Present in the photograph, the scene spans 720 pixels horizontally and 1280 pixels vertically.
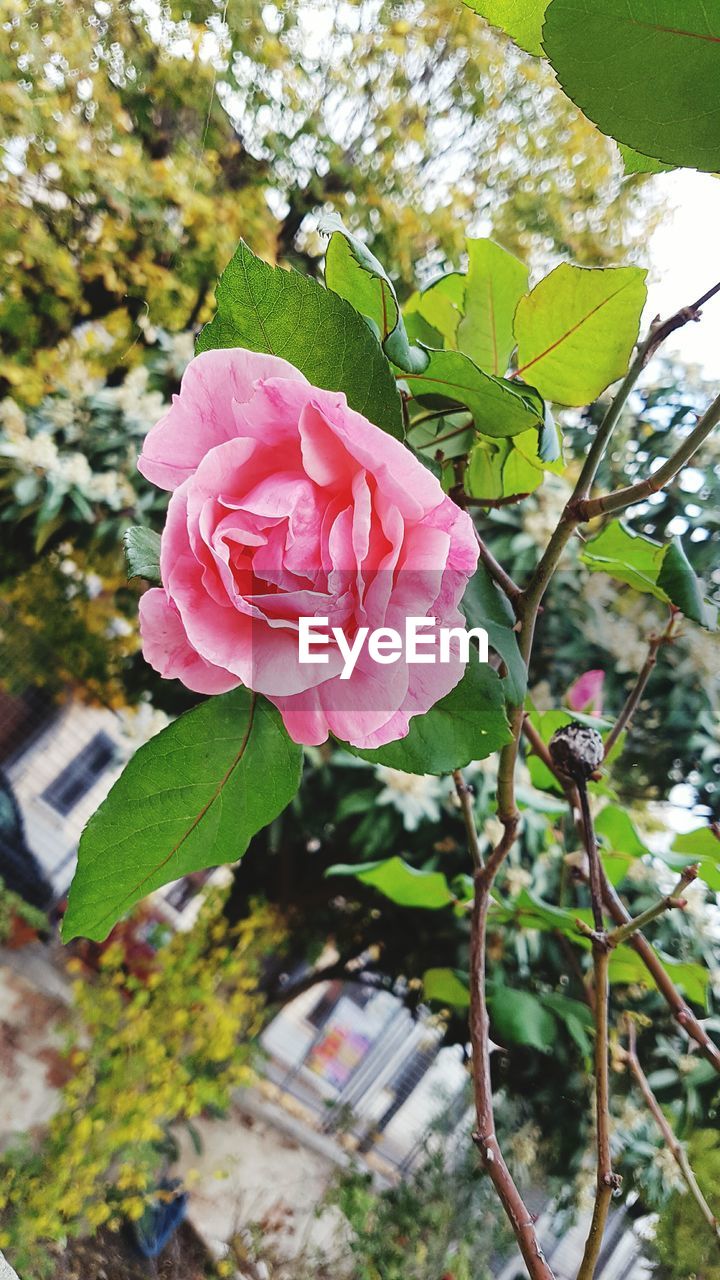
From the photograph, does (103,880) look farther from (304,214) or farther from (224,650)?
(304,214)

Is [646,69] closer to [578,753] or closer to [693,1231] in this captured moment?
[578,753]

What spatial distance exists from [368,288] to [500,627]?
0.06 metres

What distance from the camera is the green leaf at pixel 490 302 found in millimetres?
145

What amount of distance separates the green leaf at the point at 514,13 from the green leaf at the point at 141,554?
0.09 m

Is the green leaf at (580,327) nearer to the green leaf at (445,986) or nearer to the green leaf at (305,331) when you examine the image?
the green leaf at (305,331)

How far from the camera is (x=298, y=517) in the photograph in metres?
0.09

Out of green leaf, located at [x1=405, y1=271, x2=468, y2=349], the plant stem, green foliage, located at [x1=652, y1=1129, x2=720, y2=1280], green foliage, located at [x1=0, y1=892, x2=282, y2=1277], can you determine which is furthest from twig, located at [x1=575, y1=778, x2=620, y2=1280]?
green foliage, located at [x1=0, y1=892, x2=282, y2=1277]

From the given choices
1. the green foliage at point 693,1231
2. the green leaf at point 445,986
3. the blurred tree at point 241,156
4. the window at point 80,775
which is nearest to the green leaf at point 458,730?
the green leaf at point 445,986

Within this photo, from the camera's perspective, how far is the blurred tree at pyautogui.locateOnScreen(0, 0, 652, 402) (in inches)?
26.4

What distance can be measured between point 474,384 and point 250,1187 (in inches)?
38.0

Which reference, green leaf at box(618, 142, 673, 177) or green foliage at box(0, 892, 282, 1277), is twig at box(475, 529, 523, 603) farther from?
green foliage at box(0, 892, 282, 1277)

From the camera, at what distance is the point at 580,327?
13cm

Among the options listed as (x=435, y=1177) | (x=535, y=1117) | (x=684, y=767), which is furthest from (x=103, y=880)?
(x=435, y=1177)

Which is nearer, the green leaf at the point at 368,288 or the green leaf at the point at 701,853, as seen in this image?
the green leaf at the point at 368,288
